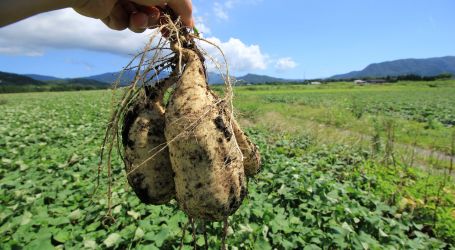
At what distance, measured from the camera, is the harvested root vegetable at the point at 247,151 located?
2.26m

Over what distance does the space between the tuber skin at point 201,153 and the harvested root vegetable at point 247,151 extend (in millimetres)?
235

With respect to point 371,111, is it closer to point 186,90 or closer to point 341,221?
point 341,221

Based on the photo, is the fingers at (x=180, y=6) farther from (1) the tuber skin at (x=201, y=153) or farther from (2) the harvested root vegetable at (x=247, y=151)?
(2) the harvested root vegetable at (x=247, y=151)

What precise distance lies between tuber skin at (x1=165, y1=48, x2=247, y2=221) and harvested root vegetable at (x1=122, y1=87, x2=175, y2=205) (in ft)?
0.44

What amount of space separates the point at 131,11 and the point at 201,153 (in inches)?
48.9

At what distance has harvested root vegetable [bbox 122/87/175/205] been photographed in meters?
2.02

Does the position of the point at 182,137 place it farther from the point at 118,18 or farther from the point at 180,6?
the point at 118,18

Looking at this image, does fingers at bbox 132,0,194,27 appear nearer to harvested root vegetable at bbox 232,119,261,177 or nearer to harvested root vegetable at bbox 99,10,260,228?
harvested root vegetable at bbox 99,10,260,228

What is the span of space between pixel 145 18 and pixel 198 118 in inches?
34.1

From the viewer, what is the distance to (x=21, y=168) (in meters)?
6.39

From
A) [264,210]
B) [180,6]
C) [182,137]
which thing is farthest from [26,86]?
[182,137]

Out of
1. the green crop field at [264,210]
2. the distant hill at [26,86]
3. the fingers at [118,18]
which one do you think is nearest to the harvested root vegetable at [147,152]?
the green crop field at [264,210]

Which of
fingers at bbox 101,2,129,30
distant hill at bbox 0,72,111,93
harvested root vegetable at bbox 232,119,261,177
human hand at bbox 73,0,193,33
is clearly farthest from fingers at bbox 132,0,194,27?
distant hill at bbox 0,72,111,93

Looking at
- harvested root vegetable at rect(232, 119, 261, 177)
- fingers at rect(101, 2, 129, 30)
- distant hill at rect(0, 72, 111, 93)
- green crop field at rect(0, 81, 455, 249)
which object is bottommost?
distant hill at rect(0, 72, 111, 93)
